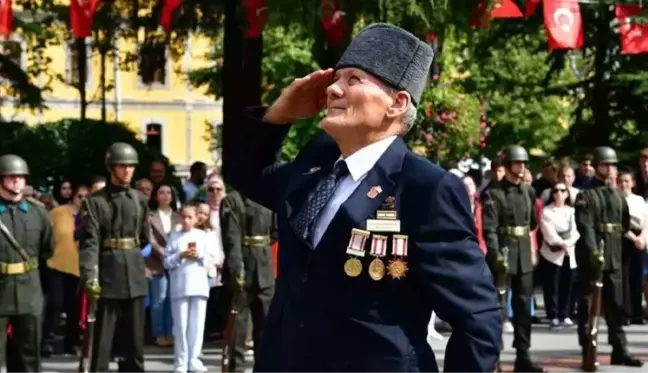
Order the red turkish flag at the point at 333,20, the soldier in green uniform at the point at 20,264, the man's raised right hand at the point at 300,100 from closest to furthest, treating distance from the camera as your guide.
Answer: the man's raised right hand at the point at 300,100, the soldier in green uniform at the point at 20,264, the red turkish flag at the point at 333,20

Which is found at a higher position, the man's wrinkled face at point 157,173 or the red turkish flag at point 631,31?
the red turkish flag at point 631,31

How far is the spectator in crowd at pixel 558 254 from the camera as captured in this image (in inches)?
682

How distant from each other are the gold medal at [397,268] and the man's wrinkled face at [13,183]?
7817 millimetres

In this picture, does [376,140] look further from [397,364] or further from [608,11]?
[608,11]

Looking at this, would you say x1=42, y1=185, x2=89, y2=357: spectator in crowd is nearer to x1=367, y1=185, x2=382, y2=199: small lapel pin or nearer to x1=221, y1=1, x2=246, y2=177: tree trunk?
x1=221, y1=1, x2=246, y2=177: tree trunk

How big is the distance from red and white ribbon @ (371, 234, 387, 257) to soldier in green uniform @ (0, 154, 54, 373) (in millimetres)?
7533

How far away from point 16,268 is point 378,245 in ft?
25.2

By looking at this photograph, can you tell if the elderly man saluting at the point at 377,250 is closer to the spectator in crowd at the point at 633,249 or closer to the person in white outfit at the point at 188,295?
the person in white outfit at the point at 188,295

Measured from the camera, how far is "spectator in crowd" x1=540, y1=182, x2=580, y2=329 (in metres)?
17.3

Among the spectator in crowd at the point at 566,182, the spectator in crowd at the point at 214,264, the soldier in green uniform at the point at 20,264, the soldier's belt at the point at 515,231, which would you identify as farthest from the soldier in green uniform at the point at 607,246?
the soldier in green uniform at the point at 20,264

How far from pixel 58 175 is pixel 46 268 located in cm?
456

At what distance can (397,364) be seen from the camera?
4.35 meters

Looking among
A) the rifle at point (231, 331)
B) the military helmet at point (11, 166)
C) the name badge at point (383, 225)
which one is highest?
the military helmet at point (11, 166)

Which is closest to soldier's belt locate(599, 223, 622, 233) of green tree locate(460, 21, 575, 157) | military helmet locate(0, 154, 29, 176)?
green tree locate(460, 21, 575, 157)
